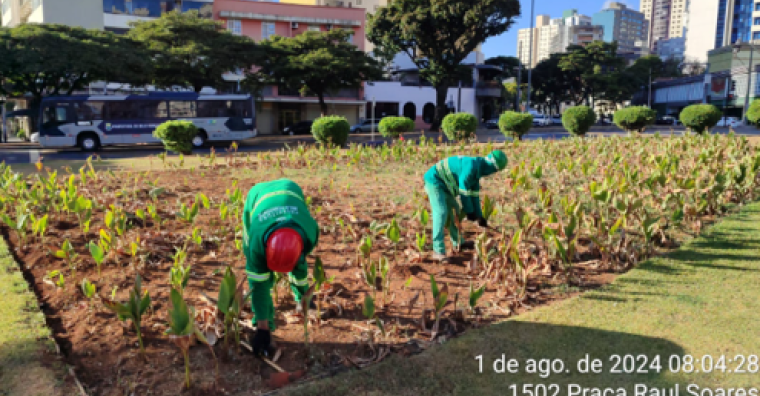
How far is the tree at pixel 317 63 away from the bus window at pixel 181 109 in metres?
7.26

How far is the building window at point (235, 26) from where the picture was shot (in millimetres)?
37344

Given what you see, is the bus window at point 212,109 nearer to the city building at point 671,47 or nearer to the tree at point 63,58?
the tree at point 63,58

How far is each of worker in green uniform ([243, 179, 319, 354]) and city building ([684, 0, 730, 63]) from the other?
80600mm

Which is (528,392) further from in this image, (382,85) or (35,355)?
(382,85)

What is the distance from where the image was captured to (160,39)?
87.8 feet

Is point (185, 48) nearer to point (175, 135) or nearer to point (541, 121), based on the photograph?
point (175, 135)

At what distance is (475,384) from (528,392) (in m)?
0.29

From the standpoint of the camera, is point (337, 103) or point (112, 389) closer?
point (112, 389)

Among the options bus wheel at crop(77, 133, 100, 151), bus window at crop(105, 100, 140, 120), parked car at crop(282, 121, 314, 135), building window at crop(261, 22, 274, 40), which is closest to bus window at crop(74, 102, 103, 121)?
bus window at crop(105, 100, 140, 120)

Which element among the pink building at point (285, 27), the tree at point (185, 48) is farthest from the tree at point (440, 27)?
the tree at point (185, 48)

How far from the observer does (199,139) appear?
77.5ft

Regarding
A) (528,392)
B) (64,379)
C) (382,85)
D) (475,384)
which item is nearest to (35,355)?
(64,379)

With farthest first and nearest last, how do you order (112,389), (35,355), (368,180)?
(368,180)
(35,355)
(112,389)

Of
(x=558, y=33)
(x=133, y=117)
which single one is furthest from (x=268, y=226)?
(x=558, y=33)
